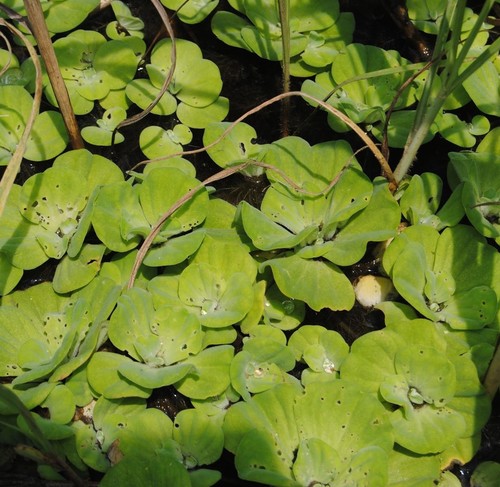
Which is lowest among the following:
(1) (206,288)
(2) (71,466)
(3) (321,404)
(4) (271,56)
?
(2) (71,466)

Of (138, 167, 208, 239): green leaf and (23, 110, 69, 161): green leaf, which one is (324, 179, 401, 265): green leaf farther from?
(23, 110, 69, 161): green leaf

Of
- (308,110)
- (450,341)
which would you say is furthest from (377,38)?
(450,341)

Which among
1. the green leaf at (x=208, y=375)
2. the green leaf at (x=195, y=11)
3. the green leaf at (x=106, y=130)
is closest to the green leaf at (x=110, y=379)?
the green leaf at (x=208, y=375)

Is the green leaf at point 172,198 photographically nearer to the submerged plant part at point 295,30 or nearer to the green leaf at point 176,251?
the green leaf at point 176,251

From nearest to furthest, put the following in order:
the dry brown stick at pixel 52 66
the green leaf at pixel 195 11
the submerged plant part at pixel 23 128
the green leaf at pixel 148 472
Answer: the green leaf at pixel 148 472, the dry brown stick at pixel 52 66, the submerged plant part at pixel 23 128, the green leaf at pixel 195 11

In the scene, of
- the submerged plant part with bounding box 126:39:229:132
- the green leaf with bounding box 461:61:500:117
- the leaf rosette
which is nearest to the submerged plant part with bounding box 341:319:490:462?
the leaf rosette

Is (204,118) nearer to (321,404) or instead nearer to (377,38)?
(377,38)
